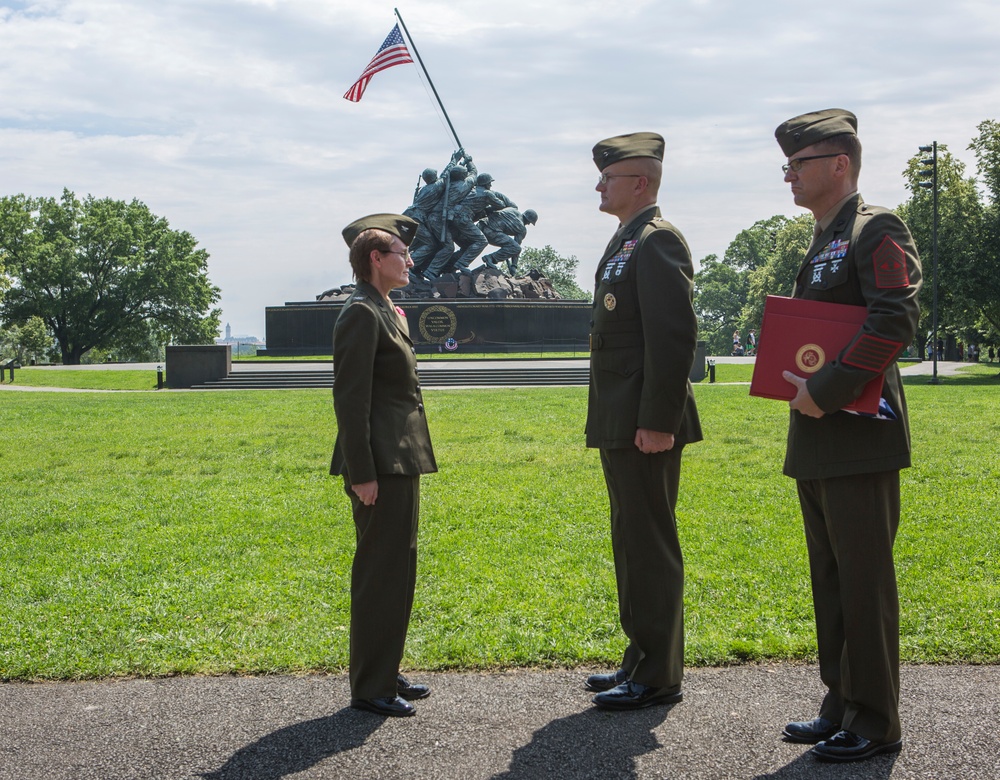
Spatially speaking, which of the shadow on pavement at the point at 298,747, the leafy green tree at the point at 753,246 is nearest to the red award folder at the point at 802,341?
the shadow on pavement at the point at 298,747

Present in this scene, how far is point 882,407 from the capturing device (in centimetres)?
360

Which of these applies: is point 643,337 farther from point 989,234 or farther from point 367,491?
point 989,234

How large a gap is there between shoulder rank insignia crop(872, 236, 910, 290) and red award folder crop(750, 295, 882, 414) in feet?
0.42

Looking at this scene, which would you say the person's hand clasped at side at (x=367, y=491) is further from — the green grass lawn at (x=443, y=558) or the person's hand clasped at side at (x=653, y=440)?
the person's hand clasped at side at (x=653, y=440)

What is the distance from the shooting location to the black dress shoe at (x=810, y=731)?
140 inches

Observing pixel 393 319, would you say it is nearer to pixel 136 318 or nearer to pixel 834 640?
pixel 834 640

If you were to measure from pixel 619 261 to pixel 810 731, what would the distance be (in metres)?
1.98

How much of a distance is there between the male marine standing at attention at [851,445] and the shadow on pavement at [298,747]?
1.59 m

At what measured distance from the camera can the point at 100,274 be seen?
61.2m

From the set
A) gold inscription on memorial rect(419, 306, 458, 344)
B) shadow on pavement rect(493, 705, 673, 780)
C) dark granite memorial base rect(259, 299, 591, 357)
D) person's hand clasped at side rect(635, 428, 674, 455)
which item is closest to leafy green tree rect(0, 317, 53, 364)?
dark granite memorial base rect(259, 299, 591, 357)

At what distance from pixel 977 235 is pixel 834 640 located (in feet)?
120

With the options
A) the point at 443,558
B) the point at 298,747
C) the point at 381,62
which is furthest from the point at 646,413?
the point at 381,62

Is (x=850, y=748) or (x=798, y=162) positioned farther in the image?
(x=798, y=162)

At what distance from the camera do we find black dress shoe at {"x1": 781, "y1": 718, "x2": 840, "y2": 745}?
11.7 feet
